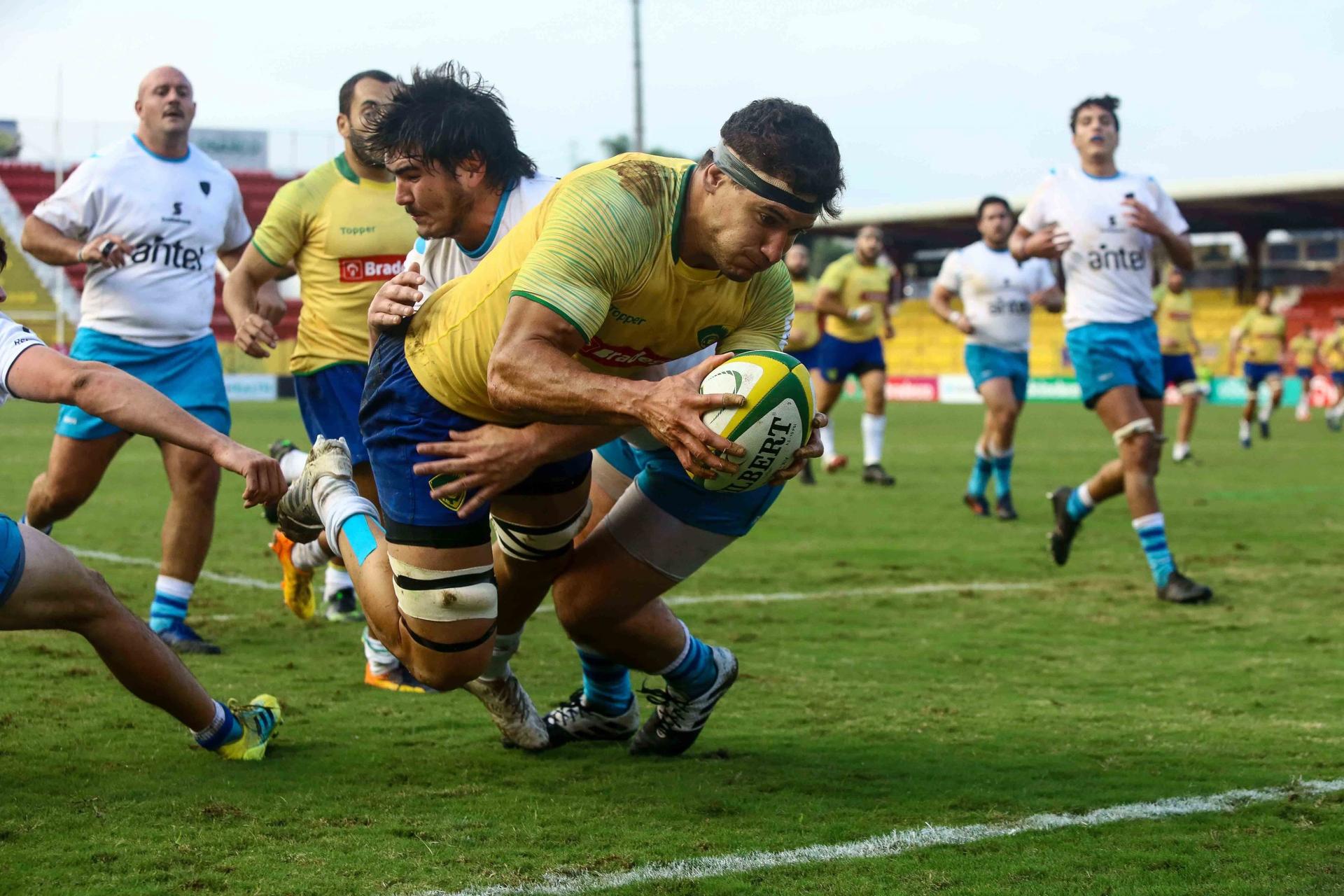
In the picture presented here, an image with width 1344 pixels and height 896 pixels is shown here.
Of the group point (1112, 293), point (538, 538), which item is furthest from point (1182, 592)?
point (538, 538)

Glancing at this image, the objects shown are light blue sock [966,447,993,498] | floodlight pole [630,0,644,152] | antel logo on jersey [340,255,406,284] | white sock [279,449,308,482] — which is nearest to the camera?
white sock [279,449,308,482]

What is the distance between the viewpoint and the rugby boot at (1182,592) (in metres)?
7.98

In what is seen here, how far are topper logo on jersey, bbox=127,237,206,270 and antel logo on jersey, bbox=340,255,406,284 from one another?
102 cm

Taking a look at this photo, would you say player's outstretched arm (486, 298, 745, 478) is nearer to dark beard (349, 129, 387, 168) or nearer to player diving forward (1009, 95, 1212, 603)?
dark beard (349, 129, 387, 168)

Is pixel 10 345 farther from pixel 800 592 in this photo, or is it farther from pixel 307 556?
pixel 800 592

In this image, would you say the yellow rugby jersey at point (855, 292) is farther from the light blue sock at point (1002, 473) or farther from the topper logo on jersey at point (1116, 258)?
the topper logo on jersey at point (1116, 258)

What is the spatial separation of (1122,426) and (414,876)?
5.75 meters

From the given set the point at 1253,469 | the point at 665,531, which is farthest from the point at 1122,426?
the point at 1253,469

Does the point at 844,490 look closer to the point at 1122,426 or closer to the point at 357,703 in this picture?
the point at 1122,426

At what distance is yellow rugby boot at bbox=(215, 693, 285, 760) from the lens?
177 inches

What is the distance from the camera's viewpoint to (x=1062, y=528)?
902 centimetres

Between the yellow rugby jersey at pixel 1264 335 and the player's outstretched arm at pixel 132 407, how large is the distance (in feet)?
78.0

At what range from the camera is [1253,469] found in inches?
683

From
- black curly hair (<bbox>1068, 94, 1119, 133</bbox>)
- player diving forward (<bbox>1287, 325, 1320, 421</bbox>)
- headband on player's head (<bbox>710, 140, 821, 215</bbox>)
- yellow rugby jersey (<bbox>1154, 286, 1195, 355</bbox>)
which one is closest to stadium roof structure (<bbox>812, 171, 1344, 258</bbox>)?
player diving forward (<bbox>1287, 325, 1320, 421</bbox>)
